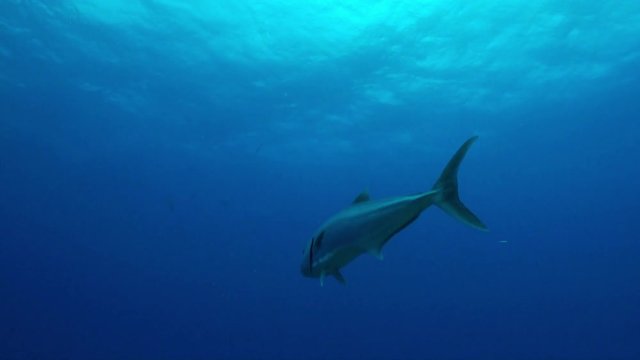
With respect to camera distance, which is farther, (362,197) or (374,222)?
(362,197)

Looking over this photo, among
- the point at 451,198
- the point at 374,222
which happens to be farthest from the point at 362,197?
the point at 451,198

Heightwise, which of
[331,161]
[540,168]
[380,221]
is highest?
[331,161]

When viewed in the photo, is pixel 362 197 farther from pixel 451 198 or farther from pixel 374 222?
pixel 451 198

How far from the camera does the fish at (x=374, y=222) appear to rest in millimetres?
3742

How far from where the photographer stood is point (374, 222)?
3766mm

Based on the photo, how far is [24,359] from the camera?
147 feet

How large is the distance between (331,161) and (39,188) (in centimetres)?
3419

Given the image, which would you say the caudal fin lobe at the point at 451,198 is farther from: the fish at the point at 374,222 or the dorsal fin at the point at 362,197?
the dorsal fin at the point at 362,197

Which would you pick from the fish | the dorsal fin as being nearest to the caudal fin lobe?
the fish

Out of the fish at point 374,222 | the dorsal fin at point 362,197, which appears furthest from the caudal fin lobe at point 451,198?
the dorsal fin at point 362,197

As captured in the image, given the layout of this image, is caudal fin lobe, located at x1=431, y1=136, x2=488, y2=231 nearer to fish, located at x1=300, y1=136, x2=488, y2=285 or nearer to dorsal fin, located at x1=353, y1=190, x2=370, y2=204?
fish, located at x1=300, y1=136, x2=488, y2=285

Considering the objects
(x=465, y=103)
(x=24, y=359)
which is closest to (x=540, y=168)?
(x=465, y=103)

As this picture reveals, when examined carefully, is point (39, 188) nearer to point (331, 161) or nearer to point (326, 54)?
point (331, 161)

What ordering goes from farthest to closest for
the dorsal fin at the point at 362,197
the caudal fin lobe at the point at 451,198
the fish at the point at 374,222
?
the dorsal fin at the point at 362,197 → the caudal fin lobe at the point at 451,198 → the fish at the point at 374,222
